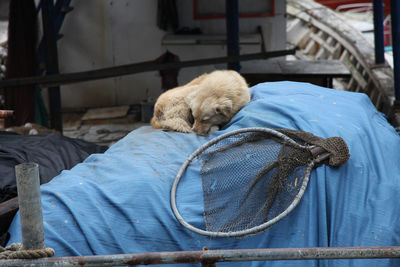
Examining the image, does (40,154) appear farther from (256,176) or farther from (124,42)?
(124,42)

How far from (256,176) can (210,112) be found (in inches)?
61.1

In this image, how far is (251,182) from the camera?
3076mm

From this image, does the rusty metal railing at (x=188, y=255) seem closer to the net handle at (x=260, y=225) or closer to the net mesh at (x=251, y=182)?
the net handle at (x=260, y=225)

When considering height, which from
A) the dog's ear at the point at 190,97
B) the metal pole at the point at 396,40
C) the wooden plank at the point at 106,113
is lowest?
the wooden plank at the point at 106,113

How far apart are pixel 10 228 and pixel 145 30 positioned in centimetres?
838

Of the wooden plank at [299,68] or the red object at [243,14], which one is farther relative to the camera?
the red object at [243,14]

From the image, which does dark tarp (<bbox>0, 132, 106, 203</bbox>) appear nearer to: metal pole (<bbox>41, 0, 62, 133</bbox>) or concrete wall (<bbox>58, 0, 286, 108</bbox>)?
metal pole (<bbox>41, 0, 62, 133</bbox>)

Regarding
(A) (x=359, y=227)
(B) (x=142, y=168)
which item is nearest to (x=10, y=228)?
(B) (x=142, y=168)

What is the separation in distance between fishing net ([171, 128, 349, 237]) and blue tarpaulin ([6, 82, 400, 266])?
8 centimetres

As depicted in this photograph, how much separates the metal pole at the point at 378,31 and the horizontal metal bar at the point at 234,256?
8070 millimetres

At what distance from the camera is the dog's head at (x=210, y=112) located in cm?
451

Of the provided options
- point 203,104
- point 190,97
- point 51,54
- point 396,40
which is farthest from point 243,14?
point 203,104

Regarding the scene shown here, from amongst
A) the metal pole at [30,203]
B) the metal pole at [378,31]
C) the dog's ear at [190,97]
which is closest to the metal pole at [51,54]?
the dog's ear at [190,97]

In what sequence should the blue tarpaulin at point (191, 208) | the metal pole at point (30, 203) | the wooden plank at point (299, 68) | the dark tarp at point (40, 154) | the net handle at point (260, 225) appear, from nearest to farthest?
the metal pole at point (30, 203) → the net handle at point (260, 225) → the blue tarpaulin at point (191, 208) → the dark tarp at point (40, 154) → the wooden plank at point (299, 68)
